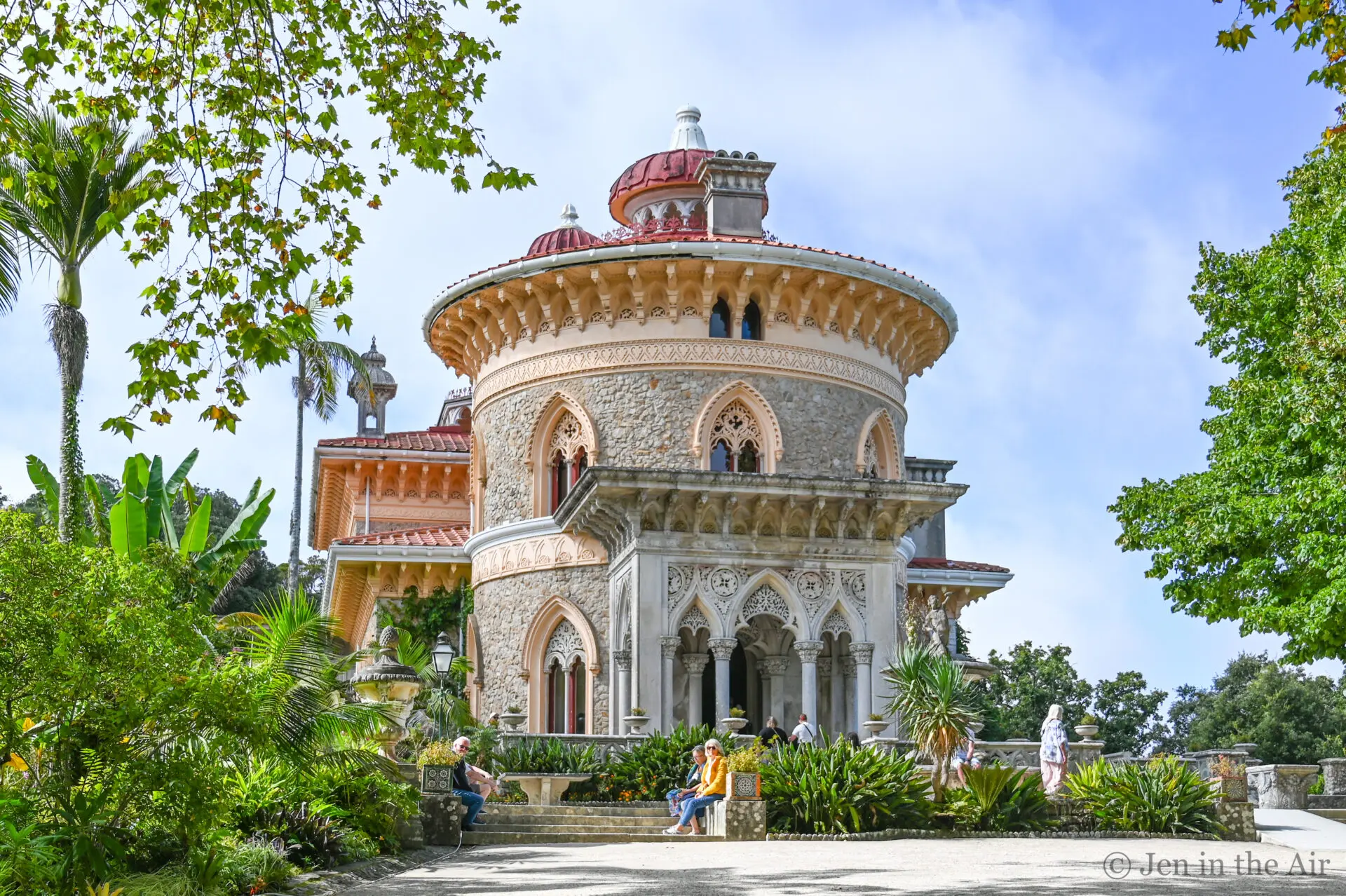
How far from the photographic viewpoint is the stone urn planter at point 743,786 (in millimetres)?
15555

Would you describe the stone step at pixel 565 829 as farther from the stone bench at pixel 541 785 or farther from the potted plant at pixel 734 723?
the potted plant at pixel 734 723

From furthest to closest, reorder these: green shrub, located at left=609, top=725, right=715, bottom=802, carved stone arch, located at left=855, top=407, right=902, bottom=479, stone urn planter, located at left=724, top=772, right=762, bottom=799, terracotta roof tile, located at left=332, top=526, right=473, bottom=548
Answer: terracotta roof tile, located at left=332, top=526, right=473, bottom=548 < carved stone arch, located at left=855, top=407, right=902, bottom=479 < green shrub, located at left=609, top=725, right=715, bottom=802 < stone urn planter, located at left=724, top=772, right=762, bottom=799

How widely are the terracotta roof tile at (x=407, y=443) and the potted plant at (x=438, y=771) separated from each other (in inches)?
644

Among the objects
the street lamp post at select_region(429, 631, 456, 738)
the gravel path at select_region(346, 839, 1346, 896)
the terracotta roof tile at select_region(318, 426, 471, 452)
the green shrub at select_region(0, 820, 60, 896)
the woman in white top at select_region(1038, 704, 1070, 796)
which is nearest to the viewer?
the green shrub at select_region(0, 820, 60, 896)

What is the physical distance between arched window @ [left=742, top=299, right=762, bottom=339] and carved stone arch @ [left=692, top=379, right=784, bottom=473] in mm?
977

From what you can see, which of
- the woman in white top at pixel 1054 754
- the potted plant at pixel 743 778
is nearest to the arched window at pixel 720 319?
the woman in white top at pixel 1054 754

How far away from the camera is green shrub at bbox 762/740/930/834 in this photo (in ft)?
52.0

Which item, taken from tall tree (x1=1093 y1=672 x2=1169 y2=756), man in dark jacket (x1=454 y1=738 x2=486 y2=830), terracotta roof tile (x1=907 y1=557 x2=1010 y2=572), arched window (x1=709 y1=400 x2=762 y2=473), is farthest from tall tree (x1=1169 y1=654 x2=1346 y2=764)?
man in dark jacket (x1=454 y1=738 x2=486 y2=830)

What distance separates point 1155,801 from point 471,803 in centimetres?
782

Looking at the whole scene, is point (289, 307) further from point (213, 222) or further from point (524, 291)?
point (524, 291)

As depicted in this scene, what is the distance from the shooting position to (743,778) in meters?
15.6

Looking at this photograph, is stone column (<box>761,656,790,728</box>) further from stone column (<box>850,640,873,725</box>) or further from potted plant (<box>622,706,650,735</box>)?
potted plant (<box>622,706,650,735</box>)

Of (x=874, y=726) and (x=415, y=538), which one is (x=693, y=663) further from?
(x=415, y=538)

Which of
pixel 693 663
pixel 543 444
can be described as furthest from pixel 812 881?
pixel 543 444
